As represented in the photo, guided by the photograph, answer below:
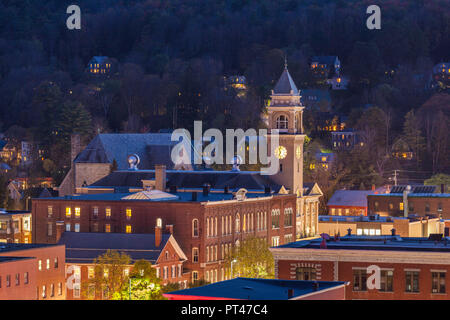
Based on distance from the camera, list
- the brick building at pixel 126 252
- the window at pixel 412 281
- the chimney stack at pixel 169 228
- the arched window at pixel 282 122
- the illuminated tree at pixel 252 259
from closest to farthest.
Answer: the window at pixel 412 281
the brick building at pixel 126 252
the illuminated tree at pixel 252 259
the chimney stack at pixel 169 228
the arched window at pixel 282 122

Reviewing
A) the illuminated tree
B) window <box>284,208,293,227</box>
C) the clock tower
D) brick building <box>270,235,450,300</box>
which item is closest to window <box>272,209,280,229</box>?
window <box>284,208,293,227</box>

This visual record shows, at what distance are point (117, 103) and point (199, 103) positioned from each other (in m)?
28.6

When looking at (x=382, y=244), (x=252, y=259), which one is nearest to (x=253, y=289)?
(x=382, y=244)

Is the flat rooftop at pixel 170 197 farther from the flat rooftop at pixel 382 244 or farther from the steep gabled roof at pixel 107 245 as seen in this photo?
the flat rooftop at pixel 382 244

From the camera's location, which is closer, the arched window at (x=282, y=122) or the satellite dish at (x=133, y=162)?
the arched window at (x=282, y=122)

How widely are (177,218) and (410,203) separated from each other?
139 ft

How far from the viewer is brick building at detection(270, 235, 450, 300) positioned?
4884cm

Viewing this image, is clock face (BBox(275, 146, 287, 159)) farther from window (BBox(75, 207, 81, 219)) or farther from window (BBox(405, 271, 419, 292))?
window (BBox(405, 271, 419, 292))

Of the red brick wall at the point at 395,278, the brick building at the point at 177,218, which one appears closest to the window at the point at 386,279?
the red brick wall at the point at 395,278

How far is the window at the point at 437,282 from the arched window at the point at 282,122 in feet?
171

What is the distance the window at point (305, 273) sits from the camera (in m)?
50.5

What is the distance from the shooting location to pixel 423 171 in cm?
16200

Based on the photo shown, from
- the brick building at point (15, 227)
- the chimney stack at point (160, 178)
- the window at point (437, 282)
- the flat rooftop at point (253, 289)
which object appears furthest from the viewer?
the chimney stack at point (160, 178)
